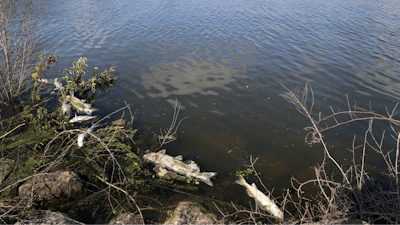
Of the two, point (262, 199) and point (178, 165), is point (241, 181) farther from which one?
point (178, 165)

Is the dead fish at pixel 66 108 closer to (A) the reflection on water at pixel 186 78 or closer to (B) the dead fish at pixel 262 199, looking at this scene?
(A) the reflection on water at pixel 186 78

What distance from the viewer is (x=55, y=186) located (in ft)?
12.7

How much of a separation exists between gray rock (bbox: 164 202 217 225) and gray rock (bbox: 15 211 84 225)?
1.39 meters

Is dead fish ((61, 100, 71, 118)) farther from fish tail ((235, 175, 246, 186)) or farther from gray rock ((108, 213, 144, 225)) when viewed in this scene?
fish tail ((235, 175, 246, 186))

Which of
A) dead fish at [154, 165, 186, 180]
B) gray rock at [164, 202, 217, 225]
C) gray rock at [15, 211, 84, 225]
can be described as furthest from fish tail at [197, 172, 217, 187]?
gray rock at [15, 211, 84, 225]

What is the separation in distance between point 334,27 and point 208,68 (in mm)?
8548

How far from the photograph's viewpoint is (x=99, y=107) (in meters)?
6.40

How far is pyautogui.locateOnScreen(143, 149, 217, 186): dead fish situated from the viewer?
171 inches

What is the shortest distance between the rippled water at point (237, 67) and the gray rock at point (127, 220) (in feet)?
4.24

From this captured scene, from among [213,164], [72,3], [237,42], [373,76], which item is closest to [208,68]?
[237,42]

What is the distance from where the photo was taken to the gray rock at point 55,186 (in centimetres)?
378

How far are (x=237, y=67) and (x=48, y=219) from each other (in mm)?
7138

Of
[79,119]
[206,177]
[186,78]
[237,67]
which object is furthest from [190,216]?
[237,67]

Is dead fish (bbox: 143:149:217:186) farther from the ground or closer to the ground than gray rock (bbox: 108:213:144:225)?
farther from the ground
